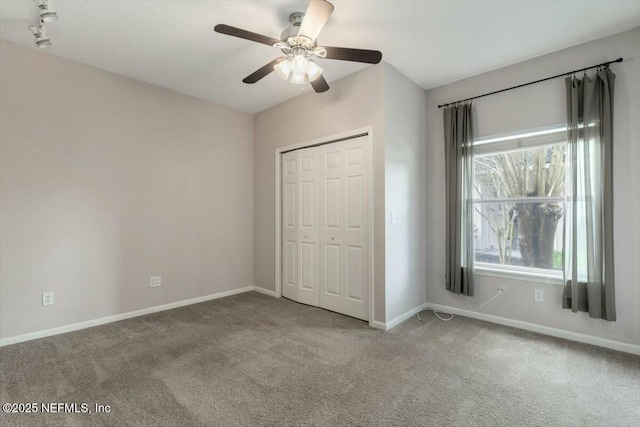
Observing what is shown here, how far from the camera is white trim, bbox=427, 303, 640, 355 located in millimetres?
2577

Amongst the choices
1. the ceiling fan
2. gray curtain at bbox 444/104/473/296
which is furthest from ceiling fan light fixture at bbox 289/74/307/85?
gray curtain at bbox 444/104/473/296

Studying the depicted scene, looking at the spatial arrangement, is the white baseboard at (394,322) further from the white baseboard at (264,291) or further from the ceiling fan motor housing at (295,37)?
the ceiling fan motor housing at (295,37)

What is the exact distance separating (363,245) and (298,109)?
6.76 feet

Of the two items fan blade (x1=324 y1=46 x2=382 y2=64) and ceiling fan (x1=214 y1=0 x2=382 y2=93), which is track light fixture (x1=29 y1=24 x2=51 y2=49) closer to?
ceiling fan (x1=214 y1=0 x2=382 y2=93)

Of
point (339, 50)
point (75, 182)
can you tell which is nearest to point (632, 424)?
point (339, 50)

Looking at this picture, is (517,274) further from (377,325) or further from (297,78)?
(297,78)

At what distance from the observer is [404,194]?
11.3ft

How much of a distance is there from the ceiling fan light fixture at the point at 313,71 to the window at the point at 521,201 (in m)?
2.11

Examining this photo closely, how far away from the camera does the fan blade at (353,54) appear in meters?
2.18

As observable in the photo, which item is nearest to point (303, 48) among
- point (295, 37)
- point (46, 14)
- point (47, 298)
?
point (295, 37)

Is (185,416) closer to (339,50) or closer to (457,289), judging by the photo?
(339,50)

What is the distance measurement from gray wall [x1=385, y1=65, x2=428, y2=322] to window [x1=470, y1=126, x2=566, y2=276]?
2.11 feet

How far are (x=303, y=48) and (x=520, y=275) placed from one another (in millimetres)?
3097

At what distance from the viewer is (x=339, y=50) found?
7.28ft
